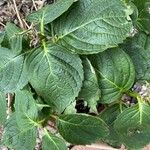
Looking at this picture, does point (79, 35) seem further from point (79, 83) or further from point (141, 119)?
point (141, 119)

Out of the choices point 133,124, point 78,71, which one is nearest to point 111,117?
point 133,124

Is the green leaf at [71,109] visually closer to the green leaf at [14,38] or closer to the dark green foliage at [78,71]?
the dark green foliage at [78,71]

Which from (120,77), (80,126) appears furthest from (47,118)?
(120,77)

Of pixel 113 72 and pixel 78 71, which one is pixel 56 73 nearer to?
pixel 78 71

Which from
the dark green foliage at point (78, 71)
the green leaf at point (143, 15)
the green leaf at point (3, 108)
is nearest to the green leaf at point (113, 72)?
the dark green foliage at point (78, 71)

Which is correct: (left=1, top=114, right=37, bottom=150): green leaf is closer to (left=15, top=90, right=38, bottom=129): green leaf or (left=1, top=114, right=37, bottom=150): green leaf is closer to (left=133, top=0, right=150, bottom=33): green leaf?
(left=15, top=90, right=38, bottom=129): green leaf

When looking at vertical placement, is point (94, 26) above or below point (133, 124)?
above

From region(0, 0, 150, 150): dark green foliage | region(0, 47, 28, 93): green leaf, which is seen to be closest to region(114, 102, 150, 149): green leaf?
region(0, 0, 150, 150): dark green foliage
